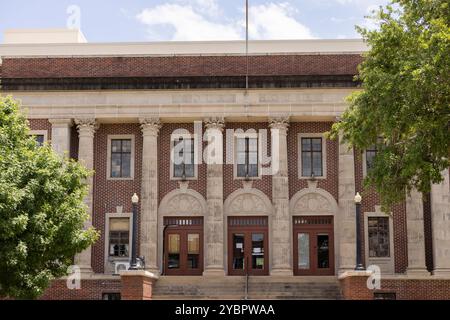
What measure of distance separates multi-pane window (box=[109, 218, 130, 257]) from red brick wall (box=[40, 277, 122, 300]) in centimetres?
154

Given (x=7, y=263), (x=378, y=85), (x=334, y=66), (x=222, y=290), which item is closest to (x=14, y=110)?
(x=7, y=263)

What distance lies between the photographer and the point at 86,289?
29.8 m

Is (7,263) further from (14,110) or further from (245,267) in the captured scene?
(245,267)

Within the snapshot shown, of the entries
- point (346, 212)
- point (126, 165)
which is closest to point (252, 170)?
point (346, 212)

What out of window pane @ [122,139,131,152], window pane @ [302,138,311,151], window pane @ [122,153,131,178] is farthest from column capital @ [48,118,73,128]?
window pane @ [302,138,311,151]

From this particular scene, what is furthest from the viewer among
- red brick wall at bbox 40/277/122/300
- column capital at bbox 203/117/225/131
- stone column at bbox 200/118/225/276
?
column capital at bbox 203/117/225/131

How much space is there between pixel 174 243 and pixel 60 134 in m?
7.45

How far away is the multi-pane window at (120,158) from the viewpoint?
104ft

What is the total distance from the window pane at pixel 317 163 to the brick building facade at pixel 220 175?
50 millimetres

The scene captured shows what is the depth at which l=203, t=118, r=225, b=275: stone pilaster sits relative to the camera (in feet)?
98.6

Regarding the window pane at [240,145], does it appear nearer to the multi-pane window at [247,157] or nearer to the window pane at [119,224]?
the multi-pane window at [247,157]

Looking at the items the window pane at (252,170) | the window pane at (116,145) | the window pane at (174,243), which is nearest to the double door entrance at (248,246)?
the window pane at (252,170)

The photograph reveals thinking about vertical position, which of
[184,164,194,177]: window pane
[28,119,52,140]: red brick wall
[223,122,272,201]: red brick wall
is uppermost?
[28,119,52,140]: red brick wall

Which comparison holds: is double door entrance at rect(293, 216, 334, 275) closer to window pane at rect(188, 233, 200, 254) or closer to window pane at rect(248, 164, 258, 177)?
window pane at rect(248, 164, 258, 177)
